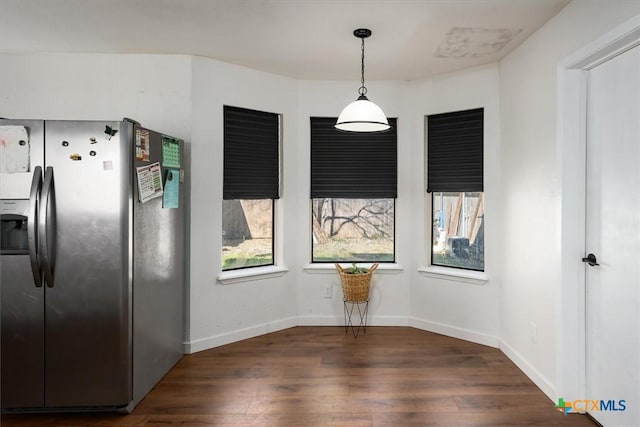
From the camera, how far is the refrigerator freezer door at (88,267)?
Answer: 264 centimetres

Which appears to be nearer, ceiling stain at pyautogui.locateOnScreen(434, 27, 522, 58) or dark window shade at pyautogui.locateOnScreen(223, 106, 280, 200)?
ceiling stain at pyautogui.locateOnScreen(434, 27, 522, 58)

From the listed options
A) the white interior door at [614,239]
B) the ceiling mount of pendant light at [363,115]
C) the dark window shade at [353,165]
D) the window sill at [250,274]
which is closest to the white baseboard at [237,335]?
the window sill at [250,274]

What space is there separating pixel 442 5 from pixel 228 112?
7.03 feet

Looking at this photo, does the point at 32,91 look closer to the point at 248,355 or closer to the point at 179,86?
the point at 179,86

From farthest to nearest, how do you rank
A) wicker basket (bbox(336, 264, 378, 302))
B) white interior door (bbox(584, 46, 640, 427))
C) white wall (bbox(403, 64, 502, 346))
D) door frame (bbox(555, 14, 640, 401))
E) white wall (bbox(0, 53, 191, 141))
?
wicker basket (bbox(336, 264, 378, 302))
white wall (bbox(403, 64, 502, 346))
white wall (bbox(0, 53, 191, 141))
door frame (bbox(555, 14, 640, 401))
white interior door (bbox(584, 46, 640, 427))

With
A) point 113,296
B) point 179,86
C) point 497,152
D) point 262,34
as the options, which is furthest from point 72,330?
point 497,152

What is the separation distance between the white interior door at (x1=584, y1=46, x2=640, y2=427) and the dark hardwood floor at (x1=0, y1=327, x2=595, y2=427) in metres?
0.35

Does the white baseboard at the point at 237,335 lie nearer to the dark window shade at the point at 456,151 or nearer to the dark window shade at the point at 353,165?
the dark window shade at the point at 353,165

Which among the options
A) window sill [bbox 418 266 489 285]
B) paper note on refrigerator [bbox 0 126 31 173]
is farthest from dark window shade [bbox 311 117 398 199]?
paper note on refrigerator [bbox 0 126 31 173]

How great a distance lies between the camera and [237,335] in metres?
4.08

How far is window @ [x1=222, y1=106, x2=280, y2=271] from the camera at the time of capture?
161 inches

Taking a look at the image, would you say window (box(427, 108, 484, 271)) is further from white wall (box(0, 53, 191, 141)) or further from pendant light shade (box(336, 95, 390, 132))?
white wall (box(0, 53, 191, 141))

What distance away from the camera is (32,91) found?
3695 millimetres

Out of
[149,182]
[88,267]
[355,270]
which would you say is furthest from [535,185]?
[88,267]
